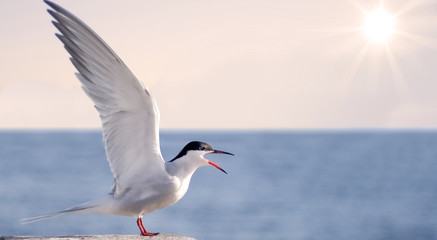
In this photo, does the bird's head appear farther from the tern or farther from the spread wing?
the spread wing

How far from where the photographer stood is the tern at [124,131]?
16.9 feet

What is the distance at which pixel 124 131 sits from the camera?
5.40 metres

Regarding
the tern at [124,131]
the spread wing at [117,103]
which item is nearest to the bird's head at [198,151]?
the tern at [124,131]

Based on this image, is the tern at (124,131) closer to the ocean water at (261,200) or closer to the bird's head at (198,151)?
the bird's head at (198,151)

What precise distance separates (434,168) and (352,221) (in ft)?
127

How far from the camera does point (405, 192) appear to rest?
1933 inches

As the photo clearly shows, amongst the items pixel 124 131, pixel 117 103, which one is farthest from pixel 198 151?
pixel 117 103

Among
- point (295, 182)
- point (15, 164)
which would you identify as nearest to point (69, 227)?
point (295, 182)

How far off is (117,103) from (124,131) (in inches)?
10.2

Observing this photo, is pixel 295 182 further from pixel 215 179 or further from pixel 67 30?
pixel 67 30

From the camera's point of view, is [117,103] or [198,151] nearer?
[117,103]

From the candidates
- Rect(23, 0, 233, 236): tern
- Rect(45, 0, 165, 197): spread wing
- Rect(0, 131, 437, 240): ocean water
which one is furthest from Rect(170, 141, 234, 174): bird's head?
Rect(0, 131, 437, 240): ocean water

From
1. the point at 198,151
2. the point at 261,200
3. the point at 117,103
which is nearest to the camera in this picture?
the point at 117,103

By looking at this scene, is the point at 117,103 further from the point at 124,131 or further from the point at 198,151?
the point at 198,151
